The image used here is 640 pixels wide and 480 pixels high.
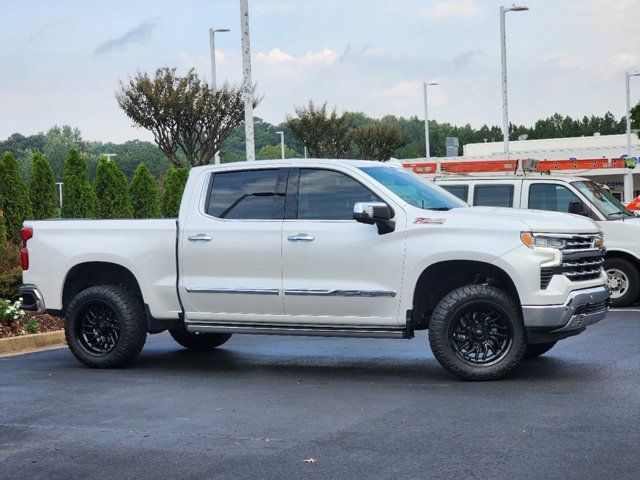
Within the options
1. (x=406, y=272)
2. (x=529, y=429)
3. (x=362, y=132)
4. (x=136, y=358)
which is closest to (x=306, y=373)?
(x=406, y=272)

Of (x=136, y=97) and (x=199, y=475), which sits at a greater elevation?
(x=136, y=97)

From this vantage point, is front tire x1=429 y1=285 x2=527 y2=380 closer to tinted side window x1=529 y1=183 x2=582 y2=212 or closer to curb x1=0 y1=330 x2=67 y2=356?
curb x1=0 y1=330 x2=67 y2=356

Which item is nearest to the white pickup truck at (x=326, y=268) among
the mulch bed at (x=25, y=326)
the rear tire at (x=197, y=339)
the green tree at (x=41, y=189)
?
the rear tire at (x=197, y=339)

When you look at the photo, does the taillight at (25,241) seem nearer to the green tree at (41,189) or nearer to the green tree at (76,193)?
the green tree at (41,189)

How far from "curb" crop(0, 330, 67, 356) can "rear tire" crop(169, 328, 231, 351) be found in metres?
1.95

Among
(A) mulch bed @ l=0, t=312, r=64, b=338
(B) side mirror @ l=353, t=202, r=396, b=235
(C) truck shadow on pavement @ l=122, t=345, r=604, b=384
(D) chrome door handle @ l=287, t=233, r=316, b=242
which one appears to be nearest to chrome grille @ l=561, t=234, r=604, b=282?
(C) truck shadow on pavement @ l=122, t=345, r=604, b=384

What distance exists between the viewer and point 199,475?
21.8ft

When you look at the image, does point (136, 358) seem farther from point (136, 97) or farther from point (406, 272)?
point (136, 97)

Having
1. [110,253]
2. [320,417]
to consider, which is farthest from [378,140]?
[320,417]

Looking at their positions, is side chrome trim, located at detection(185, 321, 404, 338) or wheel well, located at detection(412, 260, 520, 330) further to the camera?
side chrome trim, located at detection(185, 321, 404, 338)

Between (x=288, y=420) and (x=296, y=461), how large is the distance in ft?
4.48

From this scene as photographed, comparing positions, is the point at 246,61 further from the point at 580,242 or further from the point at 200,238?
the point at 580,242

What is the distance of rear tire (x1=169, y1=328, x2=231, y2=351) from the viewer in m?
12.8

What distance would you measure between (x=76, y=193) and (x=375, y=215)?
1519cm
